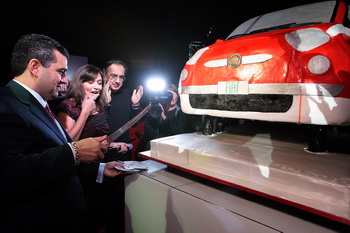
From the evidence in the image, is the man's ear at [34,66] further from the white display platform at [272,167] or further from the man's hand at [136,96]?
the man's hand at [136,96]

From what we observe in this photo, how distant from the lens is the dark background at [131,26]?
2.38 m

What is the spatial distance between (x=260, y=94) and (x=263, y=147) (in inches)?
18.2

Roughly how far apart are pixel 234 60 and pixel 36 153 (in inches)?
56.3

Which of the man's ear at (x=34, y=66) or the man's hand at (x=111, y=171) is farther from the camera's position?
the man's hand at (x=111, y=171)

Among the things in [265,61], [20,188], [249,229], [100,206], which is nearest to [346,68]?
[265,61]

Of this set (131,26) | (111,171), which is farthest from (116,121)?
(131,26)

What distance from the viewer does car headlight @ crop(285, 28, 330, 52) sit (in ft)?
3.95

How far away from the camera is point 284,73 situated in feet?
4.14

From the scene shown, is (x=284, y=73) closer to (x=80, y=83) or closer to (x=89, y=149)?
(x=89, y=149)

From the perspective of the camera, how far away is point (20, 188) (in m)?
1.00

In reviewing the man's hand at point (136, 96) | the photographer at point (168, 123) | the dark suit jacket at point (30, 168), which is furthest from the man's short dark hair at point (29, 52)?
the photographer at point (168, 123)

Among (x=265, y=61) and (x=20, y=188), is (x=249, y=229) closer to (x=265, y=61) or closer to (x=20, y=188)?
(x=265, y=61)

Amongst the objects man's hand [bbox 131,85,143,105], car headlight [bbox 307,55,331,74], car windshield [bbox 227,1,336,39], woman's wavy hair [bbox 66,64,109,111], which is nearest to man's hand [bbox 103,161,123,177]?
woman's wavy hair [bbox 66,64,109,111]

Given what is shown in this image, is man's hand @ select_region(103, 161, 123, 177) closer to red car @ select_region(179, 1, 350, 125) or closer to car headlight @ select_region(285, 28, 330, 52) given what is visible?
red car @ select_region(179, 1, 350, 125)
